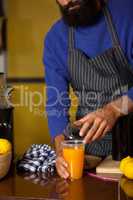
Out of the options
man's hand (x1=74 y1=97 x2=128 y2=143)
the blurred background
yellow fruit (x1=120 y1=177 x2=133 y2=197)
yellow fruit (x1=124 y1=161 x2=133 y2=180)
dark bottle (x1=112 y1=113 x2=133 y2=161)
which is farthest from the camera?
the blurred background

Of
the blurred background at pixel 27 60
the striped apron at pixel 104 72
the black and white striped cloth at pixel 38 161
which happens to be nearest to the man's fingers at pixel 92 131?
the black and white striped cloth at pixel 38 161

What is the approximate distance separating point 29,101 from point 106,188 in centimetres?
164

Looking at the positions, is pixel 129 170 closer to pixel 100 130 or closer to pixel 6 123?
pixel 100 130

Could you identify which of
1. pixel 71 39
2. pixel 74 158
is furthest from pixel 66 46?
pixel 74 158

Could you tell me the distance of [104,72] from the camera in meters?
1.70

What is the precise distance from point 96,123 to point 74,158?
14 cm

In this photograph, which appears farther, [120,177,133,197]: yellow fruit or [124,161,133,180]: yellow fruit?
[124,161,133,180]: yellow fruit

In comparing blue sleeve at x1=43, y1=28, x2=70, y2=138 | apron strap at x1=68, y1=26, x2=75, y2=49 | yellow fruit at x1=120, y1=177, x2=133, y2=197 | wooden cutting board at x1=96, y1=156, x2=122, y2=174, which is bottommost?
yellow fruit at x1=120, y1=177, x2=133, y2=197

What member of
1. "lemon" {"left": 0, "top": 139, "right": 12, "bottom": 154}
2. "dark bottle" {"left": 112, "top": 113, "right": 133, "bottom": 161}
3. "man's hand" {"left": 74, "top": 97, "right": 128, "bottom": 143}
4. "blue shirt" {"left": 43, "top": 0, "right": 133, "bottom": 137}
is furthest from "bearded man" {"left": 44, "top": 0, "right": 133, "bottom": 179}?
"lemon" {"left": 0, "top": 139, "right": 12, "bottom": 154}

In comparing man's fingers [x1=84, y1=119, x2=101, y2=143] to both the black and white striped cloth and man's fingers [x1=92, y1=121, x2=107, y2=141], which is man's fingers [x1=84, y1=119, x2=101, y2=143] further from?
the black and white striped cloth

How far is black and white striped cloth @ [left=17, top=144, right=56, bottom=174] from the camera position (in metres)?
1.31

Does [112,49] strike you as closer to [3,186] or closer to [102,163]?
[102,163]

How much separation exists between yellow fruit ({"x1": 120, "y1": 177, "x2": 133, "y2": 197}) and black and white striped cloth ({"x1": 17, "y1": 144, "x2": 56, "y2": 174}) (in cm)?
25

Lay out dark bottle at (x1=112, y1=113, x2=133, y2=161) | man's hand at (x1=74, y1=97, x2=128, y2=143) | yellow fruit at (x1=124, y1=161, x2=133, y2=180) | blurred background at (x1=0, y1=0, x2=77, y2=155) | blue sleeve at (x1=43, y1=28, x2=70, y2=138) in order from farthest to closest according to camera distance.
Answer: blurred background at (x1=0, y1=0, x2=77, y2=155), blue sleeve at (x1=43, y1=28, x2=70, y2=138), dark bottle at (x1=112, y1=113, x2=133, y2=161), man's hand at (x1=74, y1=97, x2=128, y2=143), yellow fruit at (x1=124, y1=161, x2=133, y2=180)
